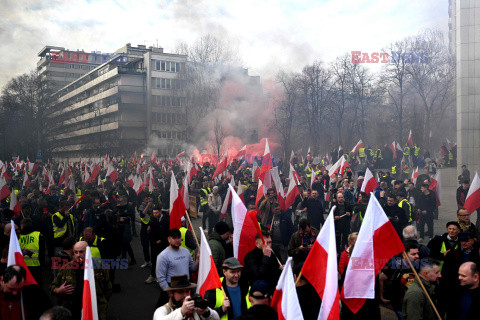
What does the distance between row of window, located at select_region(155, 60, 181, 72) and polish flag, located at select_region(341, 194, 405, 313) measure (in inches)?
2815

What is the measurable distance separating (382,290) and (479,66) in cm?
2010

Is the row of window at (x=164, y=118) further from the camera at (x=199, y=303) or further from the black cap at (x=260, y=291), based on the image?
the camera at (x=199, y=303)

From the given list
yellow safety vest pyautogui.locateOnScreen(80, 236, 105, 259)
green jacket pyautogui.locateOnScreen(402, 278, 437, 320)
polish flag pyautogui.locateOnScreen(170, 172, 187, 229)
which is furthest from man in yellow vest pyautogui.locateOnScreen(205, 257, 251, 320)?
polish flag pyautogui.locateOnScreen(170, 172, 187, 229)

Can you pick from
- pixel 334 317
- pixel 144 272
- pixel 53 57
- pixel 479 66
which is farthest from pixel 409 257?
pixel 53 57

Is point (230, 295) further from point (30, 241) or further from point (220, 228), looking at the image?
point (30, 241)

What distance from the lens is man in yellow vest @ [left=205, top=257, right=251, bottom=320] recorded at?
481 centimetres

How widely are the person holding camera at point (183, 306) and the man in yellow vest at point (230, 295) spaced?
0.61 meters

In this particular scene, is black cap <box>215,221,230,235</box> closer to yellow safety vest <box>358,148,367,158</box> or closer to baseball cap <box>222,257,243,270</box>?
baseball cap <box>222,257,243,270</box>

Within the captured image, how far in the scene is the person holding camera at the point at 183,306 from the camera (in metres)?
3.83

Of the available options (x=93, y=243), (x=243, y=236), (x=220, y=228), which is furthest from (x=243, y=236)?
(x=93, y=243)

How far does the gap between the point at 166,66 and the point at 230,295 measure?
7341 centimetres

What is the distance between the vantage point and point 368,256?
5066 mm

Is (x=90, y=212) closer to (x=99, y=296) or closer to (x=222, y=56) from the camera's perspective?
(x=99, y=296)

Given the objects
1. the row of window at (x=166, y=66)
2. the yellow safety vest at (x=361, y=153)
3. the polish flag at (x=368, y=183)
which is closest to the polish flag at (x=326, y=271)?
the polish flag at (x=368, y=183)
